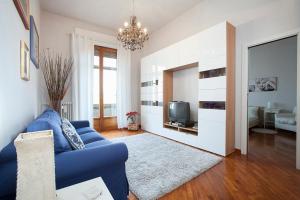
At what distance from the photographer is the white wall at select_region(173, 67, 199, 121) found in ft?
12.9

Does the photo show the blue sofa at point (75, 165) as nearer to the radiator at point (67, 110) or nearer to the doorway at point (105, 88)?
the radiator at point (67, 110)

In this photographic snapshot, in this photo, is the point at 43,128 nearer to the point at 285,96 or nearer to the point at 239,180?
the point at 239,180

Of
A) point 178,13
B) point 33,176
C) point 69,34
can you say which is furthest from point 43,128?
point 178,13

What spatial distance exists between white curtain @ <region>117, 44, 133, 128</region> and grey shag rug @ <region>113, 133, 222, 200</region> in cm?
173

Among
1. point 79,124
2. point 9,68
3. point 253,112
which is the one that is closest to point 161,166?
point 79,124

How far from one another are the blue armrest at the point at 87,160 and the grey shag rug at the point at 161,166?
2.06ft

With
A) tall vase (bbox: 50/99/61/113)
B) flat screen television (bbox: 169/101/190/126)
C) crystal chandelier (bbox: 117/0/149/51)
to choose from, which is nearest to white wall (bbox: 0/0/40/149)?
crystal chandelier (bbox: 117/0/149/51)

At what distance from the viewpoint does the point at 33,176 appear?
0.74 meters

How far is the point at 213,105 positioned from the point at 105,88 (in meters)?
3.42

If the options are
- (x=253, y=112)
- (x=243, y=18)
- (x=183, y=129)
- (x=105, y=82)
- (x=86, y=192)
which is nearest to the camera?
(x=86, y=192)

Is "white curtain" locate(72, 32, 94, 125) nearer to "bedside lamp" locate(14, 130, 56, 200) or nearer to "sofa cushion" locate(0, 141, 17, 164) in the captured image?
"sofa cushion" locate(0, 141, 17, 164)

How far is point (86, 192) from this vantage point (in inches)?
38.7

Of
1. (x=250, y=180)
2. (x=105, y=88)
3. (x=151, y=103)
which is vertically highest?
(x=105, y=88)

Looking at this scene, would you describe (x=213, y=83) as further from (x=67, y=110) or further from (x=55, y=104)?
(x=67, y=110)
